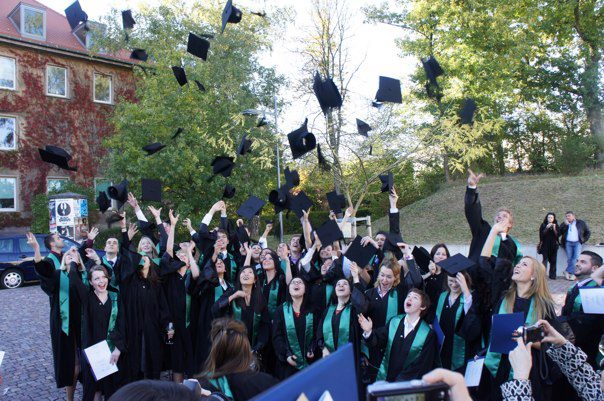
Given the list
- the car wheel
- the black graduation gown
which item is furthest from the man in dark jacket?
the car wheel

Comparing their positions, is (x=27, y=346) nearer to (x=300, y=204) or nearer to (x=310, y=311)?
(x=300, y=204)

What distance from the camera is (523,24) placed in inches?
867

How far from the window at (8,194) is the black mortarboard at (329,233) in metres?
20.0

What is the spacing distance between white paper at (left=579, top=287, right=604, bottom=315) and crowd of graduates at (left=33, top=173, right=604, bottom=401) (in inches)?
8.5

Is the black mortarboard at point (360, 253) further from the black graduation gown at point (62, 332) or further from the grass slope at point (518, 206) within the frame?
the grass slope at point (518, 206)

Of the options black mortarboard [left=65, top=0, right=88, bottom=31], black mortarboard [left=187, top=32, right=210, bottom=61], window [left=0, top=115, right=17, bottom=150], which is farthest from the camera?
window [left=0, top=115, right=17, bottom=150]

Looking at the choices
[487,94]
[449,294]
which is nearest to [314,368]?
[449,294]

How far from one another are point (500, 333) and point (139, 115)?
52.8 feet

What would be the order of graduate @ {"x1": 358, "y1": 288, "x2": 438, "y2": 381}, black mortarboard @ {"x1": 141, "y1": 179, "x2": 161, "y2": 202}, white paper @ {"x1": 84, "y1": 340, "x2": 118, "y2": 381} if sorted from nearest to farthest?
graduate @ {"x1": 358, "y1": 288, "x2": 438, "y2": 381} < white paper @ {"x1": 84, "y1": 340, "x2": 118, "y2": 381} < black mortarboard @ {"x1": 141, "y1": 179, "x2": 161, "y2": 202}

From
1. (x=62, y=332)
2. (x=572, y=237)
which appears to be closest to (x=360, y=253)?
(x=62, y=332)

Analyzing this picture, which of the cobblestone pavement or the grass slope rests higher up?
the grass slope

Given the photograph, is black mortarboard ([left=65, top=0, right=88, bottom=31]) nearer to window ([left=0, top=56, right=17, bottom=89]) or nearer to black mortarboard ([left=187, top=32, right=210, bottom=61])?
black mortarboard ([left=187, top=32, right=210, bottom=61])

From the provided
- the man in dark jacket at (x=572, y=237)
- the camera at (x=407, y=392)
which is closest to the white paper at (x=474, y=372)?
the camera at (x=407, y=392)

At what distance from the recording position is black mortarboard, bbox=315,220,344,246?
5.85m
